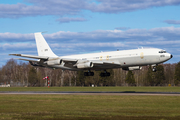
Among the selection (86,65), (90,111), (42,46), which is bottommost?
(90,111)

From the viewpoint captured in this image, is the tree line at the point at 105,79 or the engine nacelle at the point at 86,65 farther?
the tree line at the point at 105,79

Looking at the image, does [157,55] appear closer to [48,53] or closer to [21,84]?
[48,53]

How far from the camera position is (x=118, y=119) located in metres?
23.8

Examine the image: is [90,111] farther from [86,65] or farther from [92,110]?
[86,65]

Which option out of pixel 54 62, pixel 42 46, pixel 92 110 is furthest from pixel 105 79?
pixel 92 110

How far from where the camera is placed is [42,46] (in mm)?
82625

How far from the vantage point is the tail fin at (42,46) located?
81.9 metres

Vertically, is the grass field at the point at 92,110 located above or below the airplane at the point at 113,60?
below

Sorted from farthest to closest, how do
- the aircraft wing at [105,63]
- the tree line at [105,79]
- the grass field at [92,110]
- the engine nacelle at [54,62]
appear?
1. the tree line at [105,79]
2. the engine nacelle at [54,62]
3. the aircraft wing at [105,63]
4. the grass field at [92,110]

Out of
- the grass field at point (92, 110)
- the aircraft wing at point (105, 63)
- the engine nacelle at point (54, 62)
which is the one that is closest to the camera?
the grass field at point (92, 110)

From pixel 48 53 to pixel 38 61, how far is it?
848 cm

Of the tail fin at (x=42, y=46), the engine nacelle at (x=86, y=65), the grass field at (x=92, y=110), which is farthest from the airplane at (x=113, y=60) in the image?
the grass field at (x=92, y=110)

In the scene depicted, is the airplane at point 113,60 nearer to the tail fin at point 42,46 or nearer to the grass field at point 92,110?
the tail fin at point 42,46

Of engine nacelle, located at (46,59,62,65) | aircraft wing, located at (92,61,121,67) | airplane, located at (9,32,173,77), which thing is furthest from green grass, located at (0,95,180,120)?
engine nacelle, located at (46,59,62,65)
